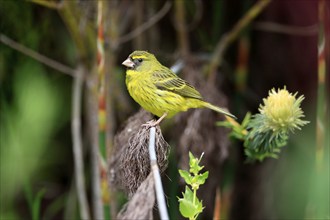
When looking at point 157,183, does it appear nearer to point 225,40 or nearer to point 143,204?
point 143,204

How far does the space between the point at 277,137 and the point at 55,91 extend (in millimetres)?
1616

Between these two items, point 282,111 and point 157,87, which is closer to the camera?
point 282,111

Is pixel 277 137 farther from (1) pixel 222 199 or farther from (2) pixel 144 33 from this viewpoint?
(2) pixel 144 33

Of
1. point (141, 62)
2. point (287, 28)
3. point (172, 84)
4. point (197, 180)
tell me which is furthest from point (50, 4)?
point (197, 180)

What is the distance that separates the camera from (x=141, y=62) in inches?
75.3

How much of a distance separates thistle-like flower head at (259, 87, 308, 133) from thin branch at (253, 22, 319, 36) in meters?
1.23

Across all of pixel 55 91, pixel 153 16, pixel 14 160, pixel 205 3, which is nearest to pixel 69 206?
pixel 14 160

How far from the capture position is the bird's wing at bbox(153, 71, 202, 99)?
1.89 meters

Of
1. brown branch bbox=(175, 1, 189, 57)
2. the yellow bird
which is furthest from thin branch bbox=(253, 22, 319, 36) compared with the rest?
the yellow bird

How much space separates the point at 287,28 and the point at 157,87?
1055 mm

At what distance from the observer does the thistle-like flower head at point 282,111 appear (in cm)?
139

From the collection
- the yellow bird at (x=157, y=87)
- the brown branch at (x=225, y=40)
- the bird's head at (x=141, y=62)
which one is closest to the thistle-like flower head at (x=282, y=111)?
the yellow bird at (x=157, y=87)

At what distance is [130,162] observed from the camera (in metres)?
1.38

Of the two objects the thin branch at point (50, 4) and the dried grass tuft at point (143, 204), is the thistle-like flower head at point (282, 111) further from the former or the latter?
the thin branch at point (50, 4)
